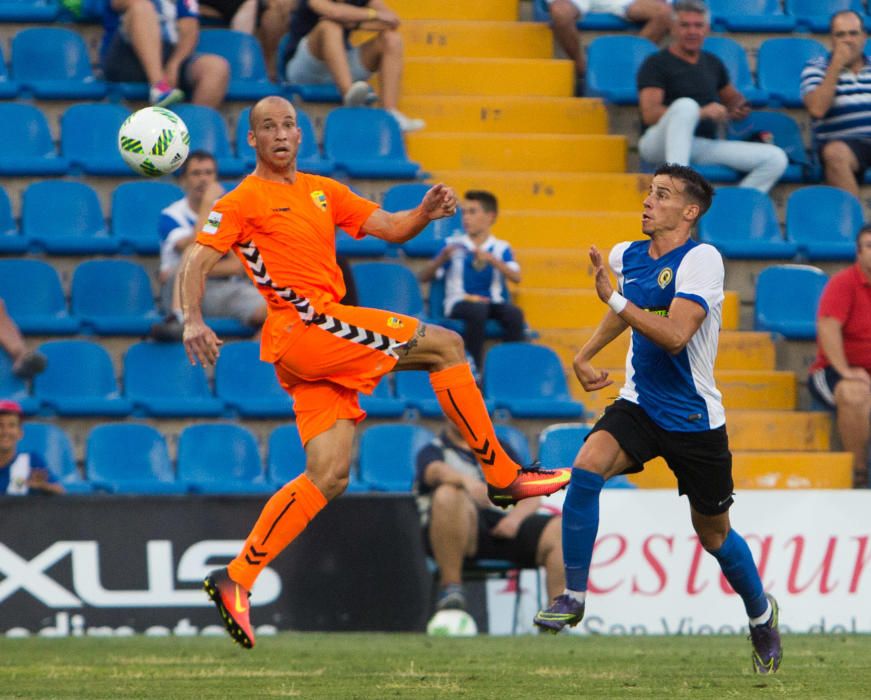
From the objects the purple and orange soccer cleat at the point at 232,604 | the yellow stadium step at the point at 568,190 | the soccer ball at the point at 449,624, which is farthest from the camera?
the yellow stadium step at the point at 568,190

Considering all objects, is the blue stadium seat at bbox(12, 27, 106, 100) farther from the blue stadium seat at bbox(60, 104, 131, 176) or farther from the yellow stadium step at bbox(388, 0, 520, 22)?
the yellow stadium step at bbox(388, 0, 520, 22)

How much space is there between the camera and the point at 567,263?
12.5m

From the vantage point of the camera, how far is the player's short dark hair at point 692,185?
23.2 ft

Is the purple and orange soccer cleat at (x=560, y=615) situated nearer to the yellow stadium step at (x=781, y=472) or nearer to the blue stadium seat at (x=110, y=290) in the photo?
the yellow stadium step at (x=781, y=472)

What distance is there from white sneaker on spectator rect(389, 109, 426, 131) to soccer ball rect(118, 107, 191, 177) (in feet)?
16.5

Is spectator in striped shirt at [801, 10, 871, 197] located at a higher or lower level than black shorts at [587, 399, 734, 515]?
higher

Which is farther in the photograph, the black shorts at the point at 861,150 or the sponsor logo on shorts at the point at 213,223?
the black shorts at the point at 861,150

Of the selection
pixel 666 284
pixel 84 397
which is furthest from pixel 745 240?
pixel 666 284

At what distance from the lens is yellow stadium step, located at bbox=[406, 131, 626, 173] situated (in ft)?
43.2

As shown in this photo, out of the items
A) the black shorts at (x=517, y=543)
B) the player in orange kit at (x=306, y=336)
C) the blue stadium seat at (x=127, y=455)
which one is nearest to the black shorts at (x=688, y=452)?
the player in orange kit at (x=306, y=336)

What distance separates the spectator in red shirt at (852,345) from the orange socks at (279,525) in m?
5.20

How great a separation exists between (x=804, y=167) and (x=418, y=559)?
515 centimetres

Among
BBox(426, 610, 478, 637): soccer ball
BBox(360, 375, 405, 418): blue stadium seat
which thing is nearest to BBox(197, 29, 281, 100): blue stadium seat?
BBox(360, 375, 405, 418): blue stadium seat

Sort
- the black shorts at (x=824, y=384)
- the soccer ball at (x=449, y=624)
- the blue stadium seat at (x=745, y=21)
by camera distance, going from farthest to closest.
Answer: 1. the blue stadium seat at (x=745, y=21)
2. the black shorts at (x=824, y=384)
3. the soccer ball at (x=449, y=624)
